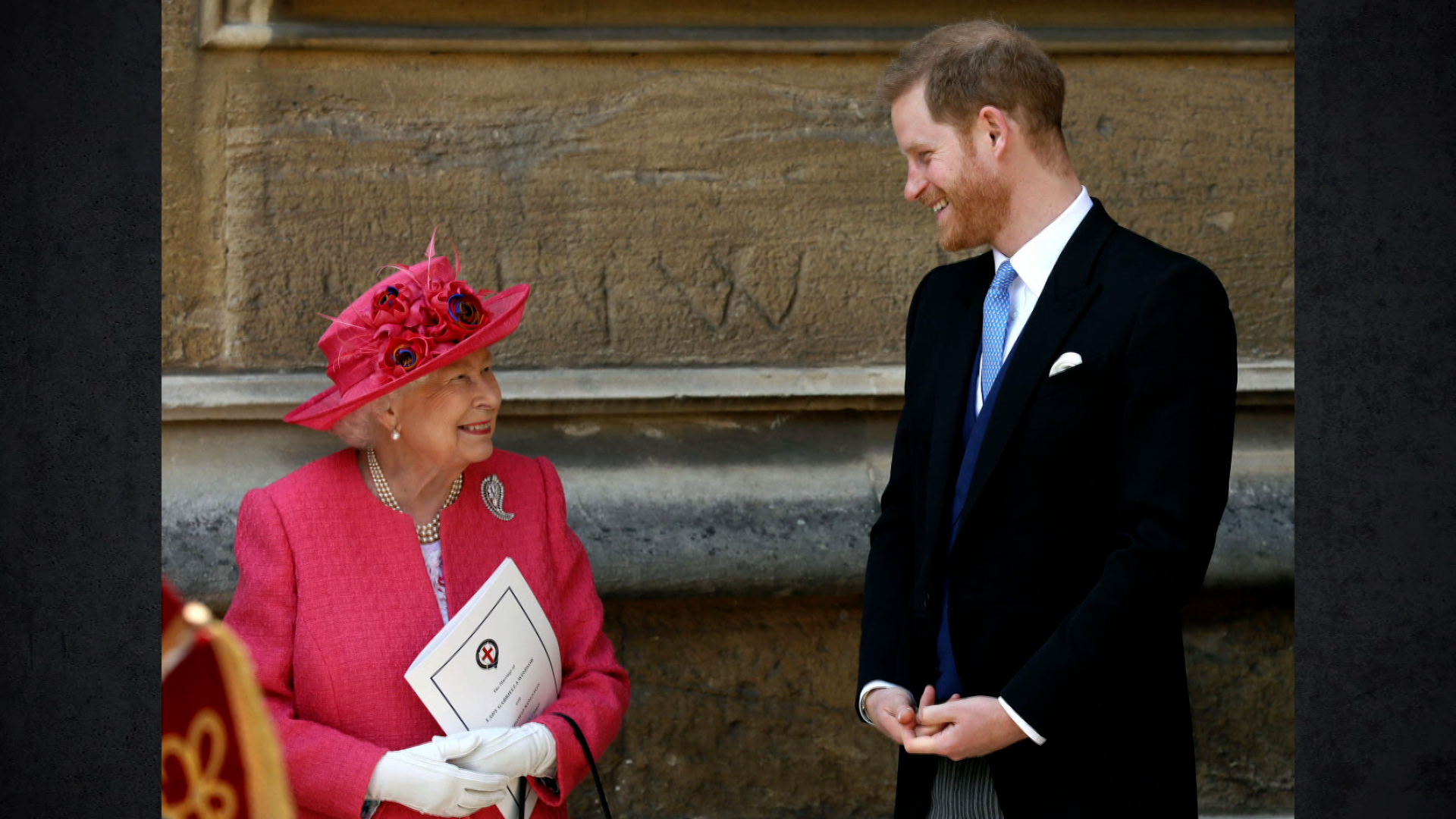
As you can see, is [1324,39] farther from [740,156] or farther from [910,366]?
[740,156]

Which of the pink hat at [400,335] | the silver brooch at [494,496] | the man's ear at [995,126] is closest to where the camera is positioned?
the man's ear at [995,126]

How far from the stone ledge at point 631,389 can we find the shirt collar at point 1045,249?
126 centimetres

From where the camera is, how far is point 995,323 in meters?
2.08

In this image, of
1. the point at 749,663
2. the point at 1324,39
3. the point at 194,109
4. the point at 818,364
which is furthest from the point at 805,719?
the point at 1324,39

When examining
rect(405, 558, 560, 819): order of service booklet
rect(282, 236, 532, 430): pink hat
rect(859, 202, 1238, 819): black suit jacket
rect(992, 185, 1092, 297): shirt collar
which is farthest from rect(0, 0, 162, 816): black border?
rect(992, 185, 1092, 297): shirt collar

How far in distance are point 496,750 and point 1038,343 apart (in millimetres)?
1025

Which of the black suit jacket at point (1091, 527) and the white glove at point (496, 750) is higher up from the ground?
the black suit jacket at point (1091, 527)

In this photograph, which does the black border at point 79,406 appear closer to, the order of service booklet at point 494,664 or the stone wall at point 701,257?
the order of service booklet at point 494,664

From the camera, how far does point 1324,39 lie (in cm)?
137

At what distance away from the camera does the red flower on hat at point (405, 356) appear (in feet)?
7.48

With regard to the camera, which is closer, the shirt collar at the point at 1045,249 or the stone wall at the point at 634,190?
the shirt collar at the point at 1045,249

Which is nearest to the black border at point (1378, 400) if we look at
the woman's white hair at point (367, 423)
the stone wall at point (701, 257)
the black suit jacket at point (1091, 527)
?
the black suit jacket at point (1091, 527)

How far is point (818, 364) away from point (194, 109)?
1.55 m

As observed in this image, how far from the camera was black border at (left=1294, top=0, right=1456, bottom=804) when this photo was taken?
53.7 inches
